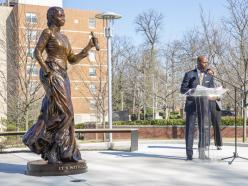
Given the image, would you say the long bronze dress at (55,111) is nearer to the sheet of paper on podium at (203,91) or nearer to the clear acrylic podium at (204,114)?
the sheet of paper on podium at (203,91)

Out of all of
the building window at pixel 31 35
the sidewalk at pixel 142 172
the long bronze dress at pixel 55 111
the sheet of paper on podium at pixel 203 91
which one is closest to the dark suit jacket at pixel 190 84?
the sheet of paper on podium at pixel 203 91

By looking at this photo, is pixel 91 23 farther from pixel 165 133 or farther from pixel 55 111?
pixel 55 111

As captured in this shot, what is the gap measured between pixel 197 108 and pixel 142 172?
240cm

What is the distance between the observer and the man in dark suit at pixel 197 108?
10.2 m

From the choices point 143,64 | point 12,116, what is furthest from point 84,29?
point 12,116

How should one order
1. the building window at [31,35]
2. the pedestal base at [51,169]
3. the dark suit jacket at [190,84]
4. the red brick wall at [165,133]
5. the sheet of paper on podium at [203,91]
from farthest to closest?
the building window at [31,35] < the red brick wall at [165,133] < the dark suit jacket at [190,84] < the sheet of paper on podium at [203,91] < the pedestal base at [51,169]

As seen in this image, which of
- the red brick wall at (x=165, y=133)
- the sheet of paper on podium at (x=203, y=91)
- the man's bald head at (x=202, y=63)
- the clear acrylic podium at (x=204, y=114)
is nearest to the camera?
the sheet of paper on podium at (x=203, y=91)

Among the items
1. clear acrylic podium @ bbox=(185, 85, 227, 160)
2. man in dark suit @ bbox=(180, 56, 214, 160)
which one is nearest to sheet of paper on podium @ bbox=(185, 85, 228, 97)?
clear acrylic podium @ bbox=(185, 85, 227, 160)

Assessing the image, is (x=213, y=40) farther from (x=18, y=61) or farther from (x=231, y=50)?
(x=18, y=61)

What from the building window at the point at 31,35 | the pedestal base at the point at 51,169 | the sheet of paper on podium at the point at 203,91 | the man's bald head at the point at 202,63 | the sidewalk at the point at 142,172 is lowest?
the sidewalk at the point at 142,172

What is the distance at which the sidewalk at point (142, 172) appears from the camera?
24.6ft

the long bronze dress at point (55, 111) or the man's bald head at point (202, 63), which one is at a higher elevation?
the man's bald head at point (202, 63)

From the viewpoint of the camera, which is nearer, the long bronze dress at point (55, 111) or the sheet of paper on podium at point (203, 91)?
the long bronze dress at point (55, 111)

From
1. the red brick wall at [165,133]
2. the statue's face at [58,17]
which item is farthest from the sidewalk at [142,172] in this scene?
the red brick wall at [165,133]
